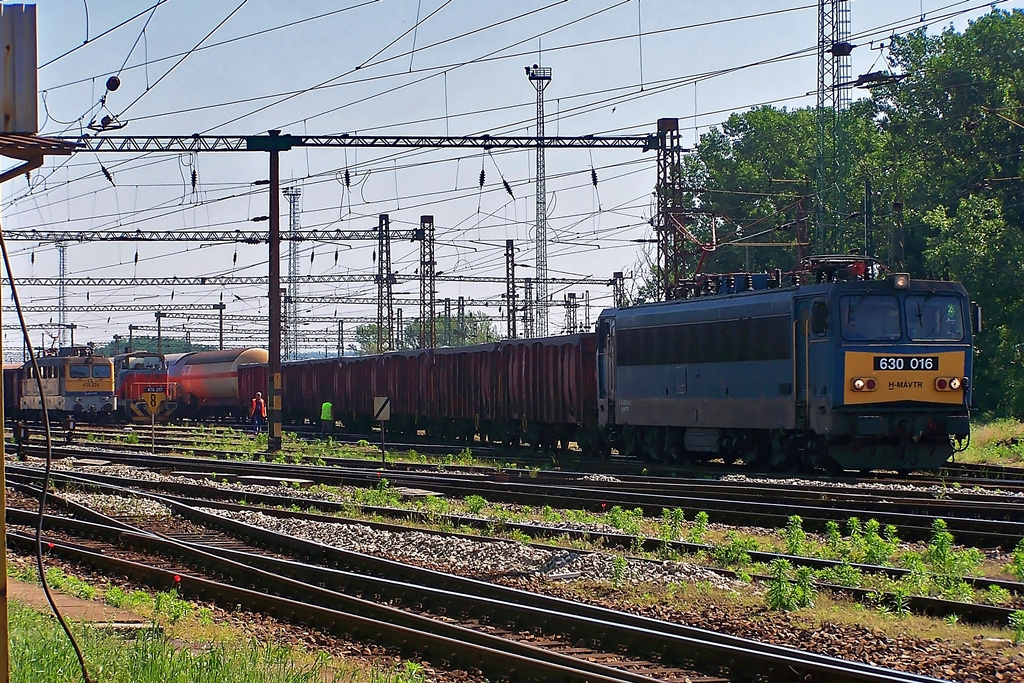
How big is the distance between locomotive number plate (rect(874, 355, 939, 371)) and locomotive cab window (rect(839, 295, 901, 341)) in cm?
33

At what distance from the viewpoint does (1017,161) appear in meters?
46.9

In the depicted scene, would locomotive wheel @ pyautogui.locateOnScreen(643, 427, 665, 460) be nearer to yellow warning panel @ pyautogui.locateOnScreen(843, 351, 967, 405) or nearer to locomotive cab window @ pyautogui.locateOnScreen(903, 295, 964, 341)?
yellow warning panel @ pyautogui.locateOnScreen(843, 351, 967, 405)

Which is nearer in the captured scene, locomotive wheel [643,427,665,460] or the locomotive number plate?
the locomotive number plate

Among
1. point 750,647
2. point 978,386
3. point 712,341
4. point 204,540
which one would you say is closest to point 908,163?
point 978,386

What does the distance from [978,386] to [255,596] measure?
3700cm

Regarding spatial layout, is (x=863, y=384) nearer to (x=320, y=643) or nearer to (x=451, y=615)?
(x=451, y=615)

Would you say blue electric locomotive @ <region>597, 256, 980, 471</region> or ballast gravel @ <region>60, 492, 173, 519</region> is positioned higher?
blue electric locomotive @ <region>597, 256, 980, 471</region>

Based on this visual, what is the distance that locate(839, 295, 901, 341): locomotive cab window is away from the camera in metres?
19.8

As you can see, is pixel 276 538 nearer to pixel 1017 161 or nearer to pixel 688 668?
pixel 688 668

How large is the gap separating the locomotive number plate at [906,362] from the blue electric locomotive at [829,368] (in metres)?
0.02

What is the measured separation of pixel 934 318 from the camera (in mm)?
20375

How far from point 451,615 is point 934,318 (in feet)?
42.0

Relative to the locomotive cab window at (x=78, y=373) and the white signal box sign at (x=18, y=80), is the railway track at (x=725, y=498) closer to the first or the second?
the white signal box sign at (x=18, y=80)

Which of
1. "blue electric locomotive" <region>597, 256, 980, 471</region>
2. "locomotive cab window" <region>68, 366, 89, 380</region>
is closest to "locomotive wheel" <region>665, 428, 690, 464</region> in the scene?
"blue electric locomotive" <region>597, 256, 980, 471</region>
